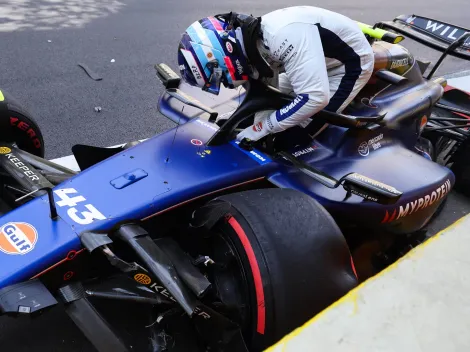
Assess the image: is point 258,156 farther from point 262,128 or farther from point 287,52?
point 287,52

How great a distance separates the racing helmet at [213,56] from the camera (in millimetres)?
2697

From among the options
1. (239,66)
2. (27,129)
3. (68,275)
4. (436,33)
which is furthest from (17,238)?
(436,33)

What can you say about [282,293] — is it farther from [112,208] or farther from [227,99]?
[227,99]

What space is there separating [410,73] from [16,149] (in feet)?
8.49

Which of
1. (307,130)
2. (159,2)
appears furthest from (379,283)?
(159,2)

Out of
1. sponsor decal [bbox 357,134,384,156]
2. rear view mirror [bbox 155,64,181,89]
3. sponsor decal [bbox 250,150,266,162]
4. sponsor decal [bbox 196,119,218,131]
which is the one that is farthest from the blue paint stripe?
rear view mirror [bbox 155,64,181,89]

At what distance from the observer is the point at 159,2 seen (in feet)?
26.6

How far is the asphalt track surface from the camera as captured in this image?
12.8 ft

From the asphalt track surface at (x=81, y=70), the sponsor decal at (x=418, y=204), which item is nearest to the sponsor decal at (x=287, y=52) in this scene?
the sponsor decal at (x=418, y=204)

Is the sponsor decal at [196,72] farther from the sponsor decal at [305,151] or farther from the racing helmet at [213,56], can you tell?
the sponsor decal at [305,151]

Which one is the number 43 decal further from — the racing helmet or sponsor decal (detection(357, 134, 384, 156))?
sponsor decal (detection(357, 134, 384, 156))

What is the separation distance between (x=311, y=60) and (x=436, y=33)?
1970 millimetres

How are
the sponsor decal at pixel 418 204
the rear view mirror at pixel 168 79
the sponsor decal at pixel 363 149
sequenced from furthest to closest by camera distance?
the rear view mirror at pixel 168 79 → the sponsor decal at pixel 363 149 → the sponsor decal at pixel 418 204

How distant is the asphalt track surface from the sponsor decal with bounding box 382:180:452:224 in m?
1.03
